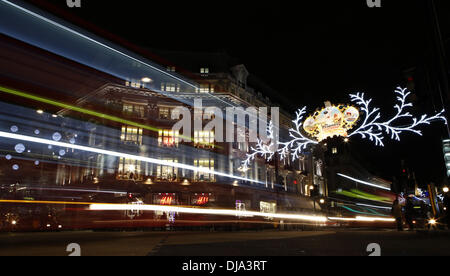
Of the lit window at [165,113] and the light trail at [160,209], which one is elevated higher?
the lit window at [165,113]

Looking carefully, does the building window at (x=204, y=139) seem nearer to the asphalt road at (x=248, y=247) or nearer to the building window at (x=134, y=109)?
the building window at (x=134, y=109)

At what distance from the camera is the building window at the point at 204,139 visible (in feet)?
128

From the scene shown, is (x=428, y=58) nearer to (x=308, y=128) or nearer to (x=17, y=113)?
(x=17, y=113)

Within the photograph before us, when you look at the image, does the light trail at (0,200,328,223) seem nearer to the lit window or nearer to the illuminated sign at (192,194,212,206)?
the illuminated sign at (192,194,212,206)

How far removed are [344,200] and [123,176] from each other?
862 inches

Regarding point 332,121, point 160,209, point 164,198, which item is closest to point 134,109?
point 164,198

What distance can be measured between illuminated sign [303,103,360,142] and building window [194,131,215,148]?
74.3 feet

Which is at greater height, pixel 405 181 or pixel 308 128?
pixel 308 128

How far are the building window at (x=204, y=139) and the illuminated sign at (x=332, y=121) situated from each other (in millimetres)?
22640

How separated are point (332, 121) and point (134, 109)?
28319 millimetres

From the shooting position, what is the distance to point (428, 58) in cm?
429

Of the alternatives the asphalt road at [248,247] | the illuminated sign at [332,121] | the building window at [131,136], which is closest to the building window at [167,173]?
the building window at [131,136]
